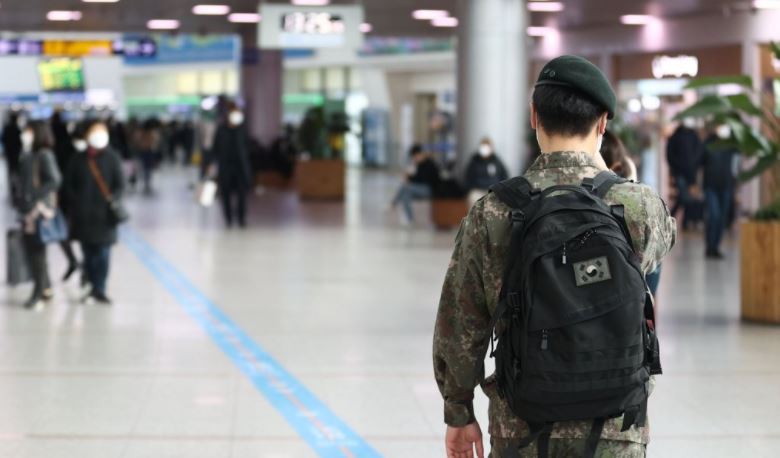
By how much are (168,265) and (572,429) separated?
12353 mm

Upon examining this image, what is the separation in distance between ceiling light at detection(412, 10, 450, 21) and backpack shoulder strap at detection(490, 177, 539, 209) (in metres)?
21.4

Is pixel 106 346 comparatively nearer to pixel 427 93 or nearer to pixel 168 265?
pixel 168 265

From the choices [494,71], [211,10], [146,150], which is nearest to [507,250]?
[494,71]

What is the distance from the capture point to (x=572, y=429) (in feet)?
9.75

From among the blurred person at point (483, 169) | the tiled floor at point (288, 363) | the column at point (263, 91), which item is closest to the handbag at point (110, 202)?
the tiled floor at point (288, 363)

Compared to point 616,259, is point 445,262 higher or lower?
lower

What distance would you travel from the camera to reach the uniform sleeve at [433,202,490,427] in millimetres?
3058

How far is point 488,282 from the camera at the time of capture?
304cm

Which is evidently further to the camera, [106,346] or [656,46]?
[656,46]

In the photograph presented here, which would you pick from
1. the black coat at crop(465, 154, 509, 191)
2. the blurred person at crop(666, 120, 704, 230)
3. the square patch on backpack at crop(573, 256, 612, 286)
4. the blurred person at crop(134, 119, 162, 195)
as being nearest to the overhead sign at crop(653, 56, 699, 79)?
the blurred person at crop(666, 120, 704, 230)

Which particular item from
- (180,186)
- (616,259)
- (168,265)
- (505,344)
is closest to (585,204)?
(616,259)

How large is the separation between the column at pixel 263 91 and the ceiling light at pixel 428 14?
28.4 ft

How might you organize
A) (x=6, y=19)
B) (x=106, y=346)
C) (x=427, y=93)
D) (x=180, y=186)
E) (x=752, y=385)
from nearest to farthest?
(x=752, y=385) → (x=106, y=346) → (x=6, y=19) → (x=180, y=186) → (x=427, y=93)

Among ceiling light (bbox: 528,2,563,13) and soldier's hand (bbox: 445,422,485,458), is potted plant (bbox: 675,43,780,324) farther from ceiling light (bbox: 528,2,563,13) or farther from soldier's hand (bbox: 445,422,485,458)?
ceiling light (bbox: 528,2,563,13)
